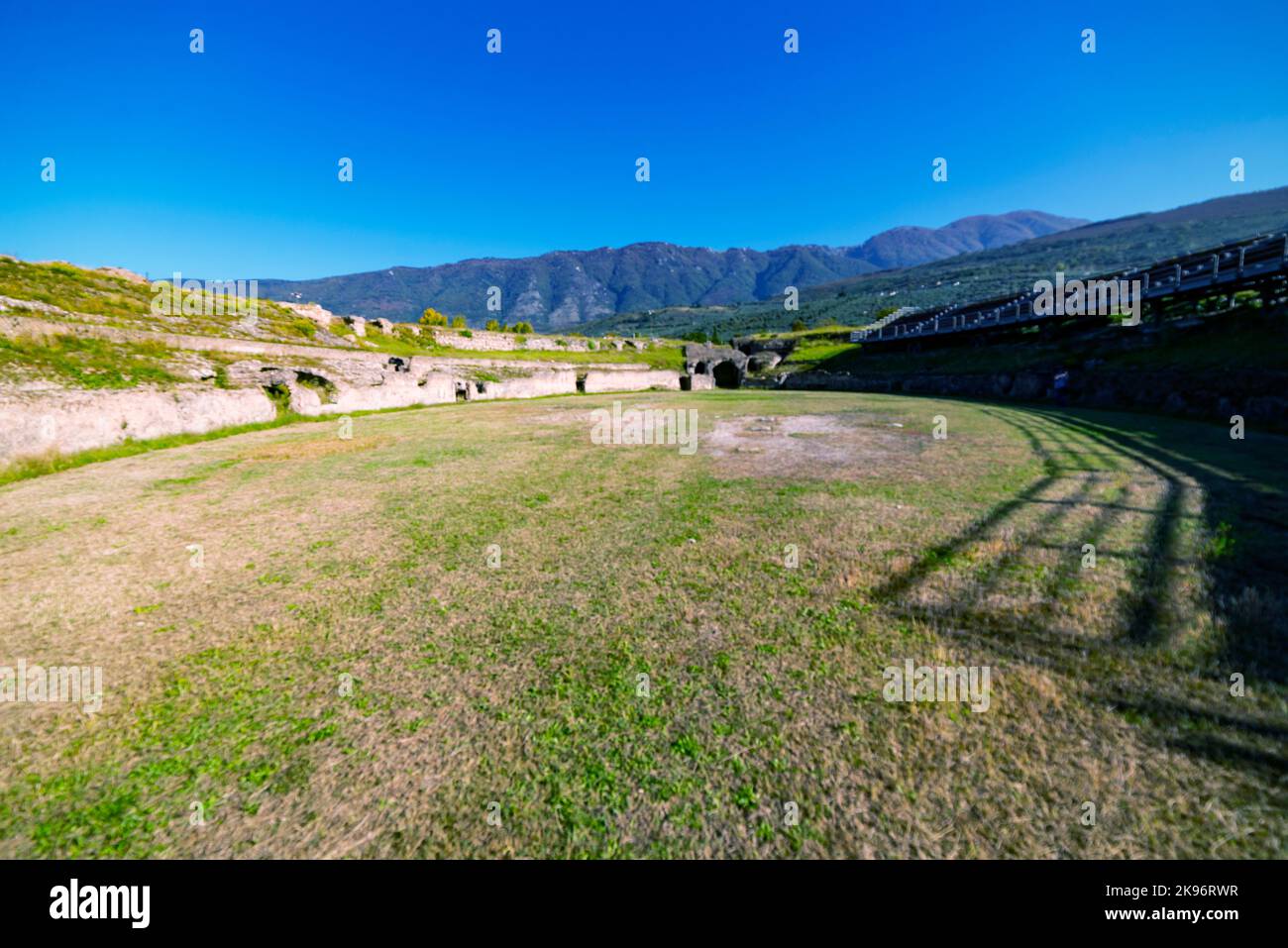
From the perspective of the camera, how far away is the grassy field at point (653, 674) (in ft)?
8.16

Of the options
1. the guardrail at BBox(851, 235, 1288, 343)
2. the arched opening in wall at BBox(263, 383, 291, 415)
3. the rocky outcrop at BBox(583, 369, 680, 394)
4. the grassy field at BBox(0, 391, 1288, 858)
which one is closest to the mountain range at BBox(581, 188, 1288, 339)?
the guardrail at BBox(851, 235, 1288, 343)

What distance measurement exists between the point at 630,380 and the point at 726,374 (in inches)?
585

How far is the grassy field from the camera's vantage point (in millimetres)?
2488

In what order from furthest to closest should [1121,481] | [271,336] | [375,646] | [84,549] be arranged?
1. [271,336]
2. [1121,481]
3. [84,549]
4. [375,646]

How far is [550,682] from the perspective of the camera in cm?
365

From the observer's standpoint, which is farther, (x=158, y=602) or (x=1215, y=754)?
(x=158, y=602)

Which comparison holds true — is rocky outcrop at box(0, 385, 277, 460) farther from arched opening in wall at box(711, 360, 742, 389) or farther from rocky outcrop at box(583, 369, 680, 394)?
arched opening in wall at box(711, 360, 742, 389)

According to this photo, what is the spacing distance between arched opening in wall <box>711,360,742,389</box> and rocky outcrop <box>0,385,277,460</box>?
40.0 m

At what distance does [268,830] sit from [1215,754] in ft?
17.8

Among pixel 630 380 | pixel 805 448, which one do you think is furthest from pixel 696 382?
pixel 805 448

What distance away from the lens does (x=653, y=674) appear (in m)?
3.73

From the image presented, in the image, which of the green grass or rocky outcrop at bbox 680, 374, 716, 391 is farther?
rocky outcrop at bbox 680, 374, 716, 391
